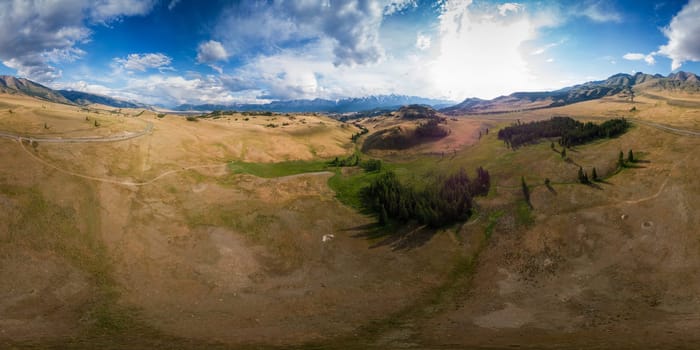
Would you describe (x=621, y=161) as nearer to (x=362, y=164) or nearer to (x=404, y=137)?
(x=362, y=164)


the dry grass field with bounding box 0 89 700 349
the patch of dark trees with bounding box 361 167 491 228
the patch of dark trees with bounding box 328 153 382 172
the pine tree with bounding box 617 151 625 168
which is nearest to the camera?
the dry grass field with bounding box 0 89 700 349

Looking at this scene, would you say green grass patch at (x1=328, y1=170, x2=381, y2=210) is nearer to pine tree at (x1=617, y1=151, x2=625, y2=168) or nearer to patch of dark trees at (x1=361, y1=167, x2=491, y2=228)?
patch of dark trees at (x1=361, y1=167, x2=491, y2=228)

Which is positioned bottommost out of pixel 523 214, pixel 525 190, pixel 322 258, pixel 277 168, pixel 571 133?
pixel 322 258

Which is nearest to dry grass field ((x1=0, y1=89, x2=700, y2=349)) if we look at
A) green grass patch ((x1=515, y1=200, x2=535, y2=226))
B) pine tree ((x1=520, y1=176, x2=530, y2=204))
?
green grass patch ((x1=515, y1=200, x2=535, y2=226))

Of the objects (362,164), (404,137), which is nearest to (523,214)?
(362,164)

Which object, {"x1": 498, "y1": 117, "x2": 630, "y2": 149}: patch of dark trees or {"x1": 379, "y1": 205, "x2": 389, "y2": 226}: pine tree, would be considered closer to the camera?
{"x1": 379, "y1": 205, "x2": 389, "y2": 226}: pine tree

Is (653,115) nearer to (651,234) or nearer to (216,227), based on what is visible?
(651,234)

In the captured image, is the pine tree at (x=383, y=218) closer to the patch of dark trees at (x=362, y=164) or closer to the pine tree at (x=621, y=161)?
the patch of dark trees at (x=362, y=164)
